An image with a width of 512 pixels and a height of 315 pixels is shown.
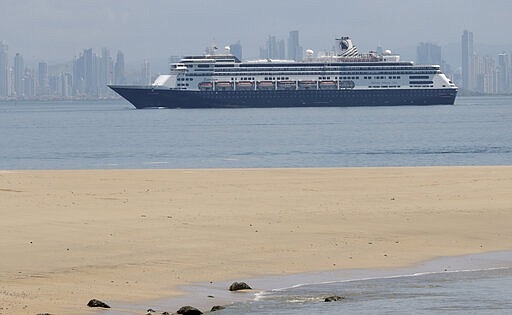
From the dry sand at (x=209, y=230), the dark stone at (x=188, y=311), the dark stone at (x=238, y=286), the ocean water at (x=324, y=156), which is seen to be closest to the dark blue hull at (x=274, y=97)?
the ocean water at (x=324, y=156)

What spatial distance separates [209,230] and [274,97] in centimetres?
15448

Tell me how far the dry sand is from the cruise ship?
5545 inches

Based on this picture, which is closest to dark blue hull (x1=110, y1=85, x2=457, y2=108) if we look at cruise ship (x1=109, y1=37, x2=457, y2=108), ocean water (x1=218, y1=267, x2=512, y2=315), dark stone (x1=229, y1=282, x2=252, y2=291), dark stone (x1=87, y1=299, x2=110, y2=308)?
cruise ship (x1=109, y1=37, x2=457, y2=108)

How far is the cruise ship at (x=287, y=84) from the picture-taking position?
573 feet

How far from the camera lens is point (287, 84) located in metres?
176

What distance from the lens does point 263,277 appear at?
17.4m

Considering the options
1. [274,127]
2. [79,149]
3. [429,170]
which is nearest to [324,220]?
[429,170]

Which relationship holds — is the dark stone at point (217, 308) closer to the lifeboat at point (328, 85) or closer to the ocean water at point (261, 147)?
the ocean water at point (261, 147)

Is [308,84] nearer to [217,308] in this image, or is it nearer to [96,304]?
[217,308]

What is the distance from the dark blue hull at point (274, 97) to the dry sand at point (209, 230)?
463 feet

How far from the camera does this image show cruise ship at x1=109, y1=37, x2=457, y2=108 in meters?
174

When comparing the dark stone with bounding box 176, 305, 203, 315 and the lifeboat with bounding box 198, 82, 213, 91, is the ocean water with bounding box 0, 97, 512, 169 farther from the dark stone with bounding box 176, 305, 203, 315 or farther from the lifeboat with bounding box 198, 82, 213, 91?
the lifeboat with bounding box 198, 82, 213, 91

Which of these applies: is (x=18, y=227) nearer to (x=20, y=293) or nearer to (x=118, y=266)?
(x=118, y=266)

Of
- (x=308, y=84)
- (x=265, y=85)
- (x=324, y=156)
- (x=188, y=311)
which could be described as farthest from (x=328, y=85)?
(x=188, y=311)
